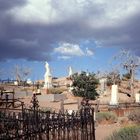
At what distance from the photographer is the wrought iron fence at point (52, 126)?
7332 mm

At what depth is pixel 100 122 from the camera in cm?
2469

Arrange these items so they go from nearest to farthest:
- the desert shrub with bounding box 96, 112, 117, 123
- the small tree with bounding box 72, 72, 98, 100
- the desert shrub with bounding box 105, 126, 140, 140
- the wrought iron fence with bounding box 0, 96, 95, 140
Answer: the wrought iron fence with bounding box 0, 96, 95, 140 → the desert shrub with bounding box 105, 126, 140, 140 → the desert shrub with bounding box 96, 112, 117, 123 → the small tree with bounding box 72, 72, 98, 100

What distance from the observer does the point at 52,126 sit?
26.1 ft

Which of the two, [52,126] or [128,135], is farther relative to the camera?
[128,135]

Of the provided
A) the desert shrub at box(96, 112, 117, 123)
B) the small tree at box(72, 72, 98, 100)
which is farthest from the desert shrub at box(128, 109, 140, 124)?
the small tree at box(72, 72, 98, 100)

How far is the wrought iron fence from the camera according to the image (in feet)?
24.1

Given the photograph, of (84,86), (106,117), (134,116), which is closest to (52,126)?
(134,116)

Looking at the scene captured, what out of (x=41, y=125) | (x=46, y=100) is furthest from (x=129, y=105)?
(x=41, y=125)

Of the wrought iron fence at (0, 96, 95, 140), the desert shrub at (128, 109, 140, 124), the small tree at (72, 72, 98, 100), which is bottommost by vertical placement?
the desert shrub at (128, 109, 140, 124)

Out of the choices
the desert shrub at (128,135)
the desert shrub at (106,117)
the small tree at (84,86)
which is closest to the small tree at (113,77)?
the small tree at (84,86)

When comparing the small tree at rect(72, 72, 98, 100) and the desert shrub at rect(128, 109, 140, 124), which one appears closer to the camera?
the desert shrub at rect(128, 109, 140, 124)

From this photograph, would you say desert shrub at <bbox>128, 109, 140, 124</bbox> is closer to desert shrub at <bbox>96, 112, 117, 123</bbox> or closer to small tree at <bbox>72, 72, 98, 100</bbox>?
desert shrub at <bbox>96, 112, 117, 123</bbox>

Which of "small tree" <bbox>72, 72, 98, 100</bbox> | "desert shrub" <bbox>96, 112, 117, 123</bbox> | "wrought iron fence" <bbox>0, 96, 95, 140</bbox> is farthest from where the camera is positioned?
"small tree" <bbox>72, 72, 98, 100</bbox>

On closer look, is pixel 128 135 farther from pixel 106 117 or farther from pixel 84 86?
pixel 84 86
